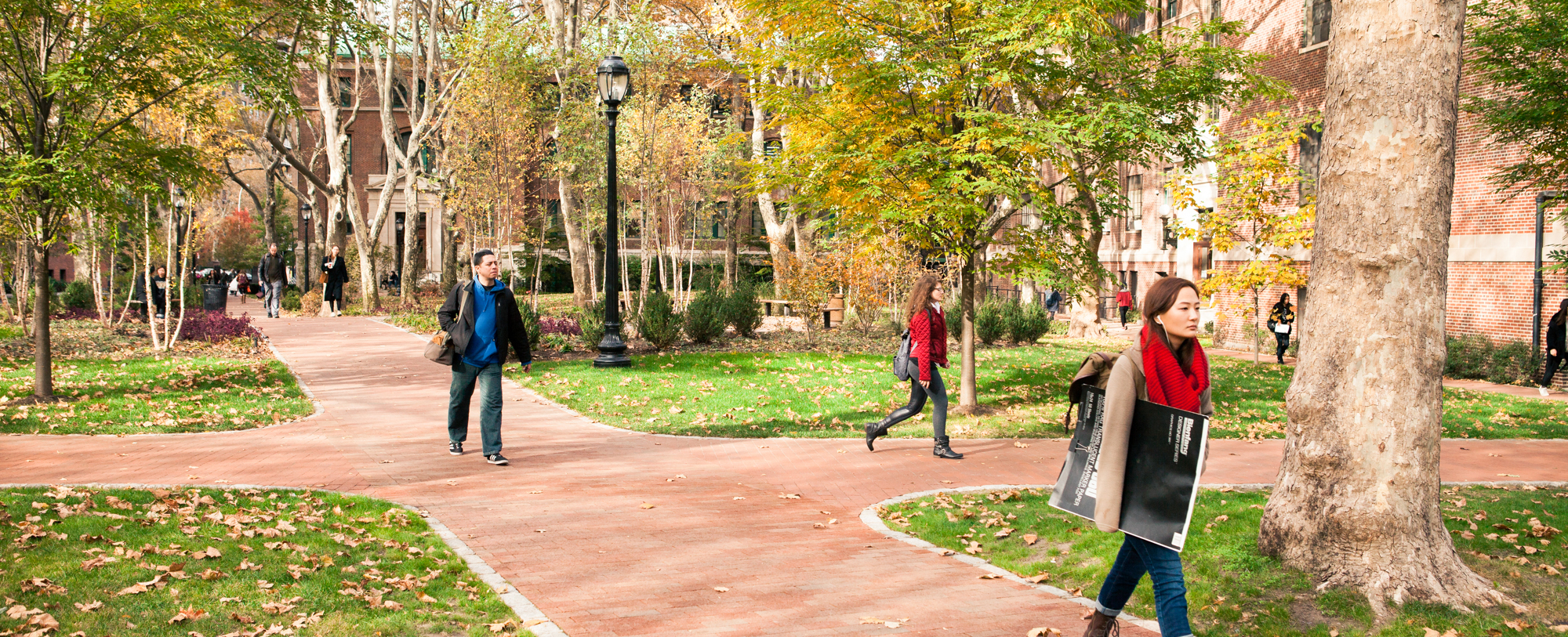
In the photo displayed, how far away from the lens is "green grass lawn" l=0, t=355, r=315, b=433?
10664mm

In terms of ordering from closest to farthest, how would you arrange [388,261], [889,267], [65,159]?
[65,159] → [889,267] → [388,261]

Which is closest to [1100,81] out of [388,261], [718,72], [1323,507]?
[1323,507]

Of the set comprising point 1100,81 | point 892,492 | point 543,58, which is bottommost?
point 892,492

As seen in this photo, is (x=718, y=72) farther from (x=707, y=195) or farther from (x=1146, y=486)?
(x=1146, y=486)

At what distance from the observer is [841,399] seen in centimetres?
1363

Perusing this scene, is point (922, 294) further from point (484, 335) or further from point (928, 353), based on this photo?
point (484, 335)

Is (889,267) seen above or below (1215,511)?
above

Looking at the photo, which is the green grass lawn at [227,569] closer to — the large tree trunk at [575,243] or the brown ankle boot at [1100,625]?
the brown ankle boot at [1100,625]

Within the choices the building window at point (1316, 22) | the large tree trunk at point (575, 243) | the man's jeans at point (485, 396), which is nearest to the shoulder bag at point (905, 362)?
the man's jeans at point (485, 396)

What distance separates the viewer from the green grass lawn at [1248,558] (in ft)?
15.7

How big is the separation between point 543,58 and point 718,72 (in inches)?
426

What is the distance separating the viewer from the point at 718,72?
3784cm

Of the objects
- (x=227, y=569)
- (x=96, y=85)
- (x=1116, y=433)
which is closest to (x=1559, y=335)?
(x=1116, y=433)

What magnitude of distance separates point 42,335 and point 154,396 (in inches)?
51.7
